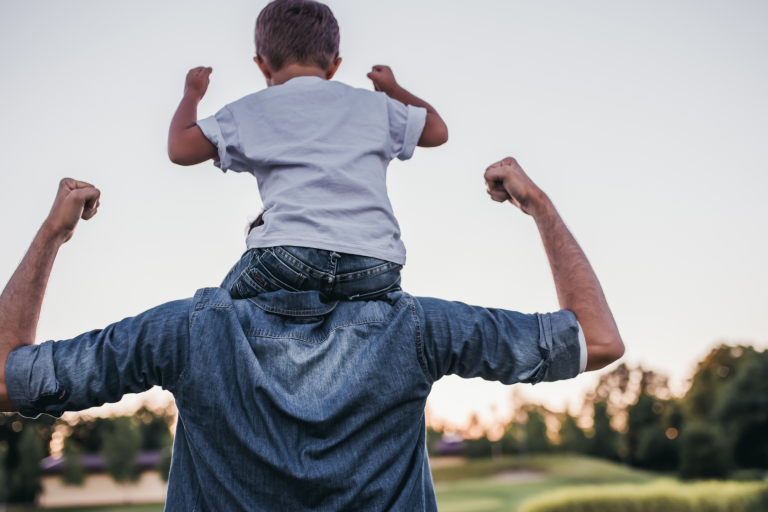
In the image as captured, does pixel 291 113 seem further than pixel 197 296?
Yes

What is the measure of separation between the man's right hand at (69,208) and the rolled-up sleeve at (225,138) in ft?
1.18

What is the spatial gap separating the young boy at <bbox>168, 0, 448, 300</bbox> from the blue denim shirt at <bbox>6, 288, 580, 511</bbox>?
0.09 m

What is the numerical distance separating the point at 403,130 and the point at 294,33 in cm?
46

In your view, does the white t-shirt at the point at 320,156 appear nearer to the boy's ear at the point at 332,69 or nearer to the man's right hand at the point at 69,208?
the boy's ear at the point at 332,69

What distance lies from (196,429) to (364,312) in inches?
19.7

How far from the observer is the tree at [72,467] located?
41.0 metres

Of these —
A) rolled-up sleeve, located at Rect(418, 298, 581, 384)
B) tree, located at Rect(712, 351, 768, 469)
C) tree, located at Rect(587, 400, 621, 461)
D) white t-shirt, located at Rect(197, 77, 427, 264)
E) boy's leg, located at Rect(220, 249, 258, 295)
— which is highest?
white t-shirt, located at Rect(197, 77, 427, 264)

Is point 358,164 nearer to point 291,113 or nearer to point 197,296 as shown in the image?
point 291,113

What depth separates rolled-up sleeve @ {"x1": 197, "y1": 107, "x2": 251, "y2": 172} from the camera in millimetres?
1711

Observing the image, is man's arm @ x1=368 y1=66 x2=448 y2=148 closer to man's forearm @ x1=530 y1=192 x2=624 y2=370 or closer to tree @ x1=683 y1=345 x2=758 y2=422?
man's forearm @ x1=530 y1=192 x2=624 y2=370

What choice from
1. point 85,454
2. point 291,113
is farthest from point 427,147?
point 85,454

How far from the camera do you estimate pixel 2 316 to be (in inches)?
59.4

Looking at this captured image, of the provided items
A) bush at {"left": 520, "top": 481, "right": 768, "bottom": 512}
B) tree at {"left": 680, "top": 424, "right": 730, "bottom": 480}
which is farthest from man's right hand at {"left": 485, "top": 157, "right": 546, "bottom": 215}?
tree at {"left": 680, "top": 424, "right": 730, "bottom": 480}

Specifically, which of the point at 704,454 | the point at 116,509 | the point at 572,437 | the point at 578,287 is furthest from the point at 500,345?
the point at 572,437
